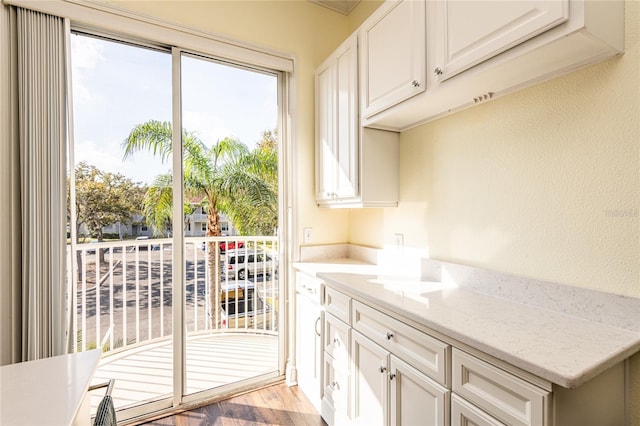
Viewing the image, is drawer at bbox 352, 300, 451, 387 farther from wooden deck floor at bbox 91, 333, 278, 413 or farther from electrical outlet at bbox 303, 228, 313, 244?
wooden deck floor at bbox 91, 333, 278, 413

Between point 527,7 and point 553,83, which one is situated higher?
point 527,7

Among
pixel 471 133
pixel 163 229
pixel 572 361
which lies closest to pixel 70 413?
pixel 572 361

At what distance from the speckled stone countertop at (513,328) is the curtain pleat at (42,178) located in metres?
1.61

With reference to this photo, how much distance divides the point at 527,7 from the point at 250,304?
7.98 ft

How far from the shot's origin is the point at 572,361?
32.4 inches

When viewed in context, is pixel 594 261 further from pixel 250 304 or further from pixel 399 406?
pixel 250 304

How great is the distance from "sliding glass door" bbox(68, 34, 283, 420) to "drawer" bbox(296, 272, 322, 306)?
0.27 metres

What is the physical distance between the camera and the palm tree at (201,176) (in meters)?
2.05

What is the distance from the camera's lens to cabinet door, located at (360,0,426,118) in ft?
4.73

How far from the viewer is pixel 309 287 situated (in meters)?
2.14

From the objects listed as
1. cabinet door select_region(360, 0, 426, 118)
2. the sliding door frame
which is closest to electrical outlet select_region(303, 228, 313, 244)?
the sliding door frame

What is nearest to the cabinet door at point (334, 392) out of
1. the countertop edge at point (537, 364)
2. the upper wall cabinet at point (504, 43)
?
the countertop edge at point (537, 364)

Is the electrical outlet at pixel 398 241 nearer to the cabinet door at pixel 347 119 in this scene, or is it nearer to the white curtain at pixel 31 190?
the cabinet door at pixel 347 119

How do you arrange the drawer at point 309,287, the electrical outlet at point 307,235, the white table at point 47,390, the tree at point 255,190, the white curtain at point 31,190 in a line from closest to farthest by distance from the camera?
the white table at point 47,390, the white curtain at point 31,190, the drawer at point 309,287, the tree at point 255,190, the electrical outlet at point 307,235
